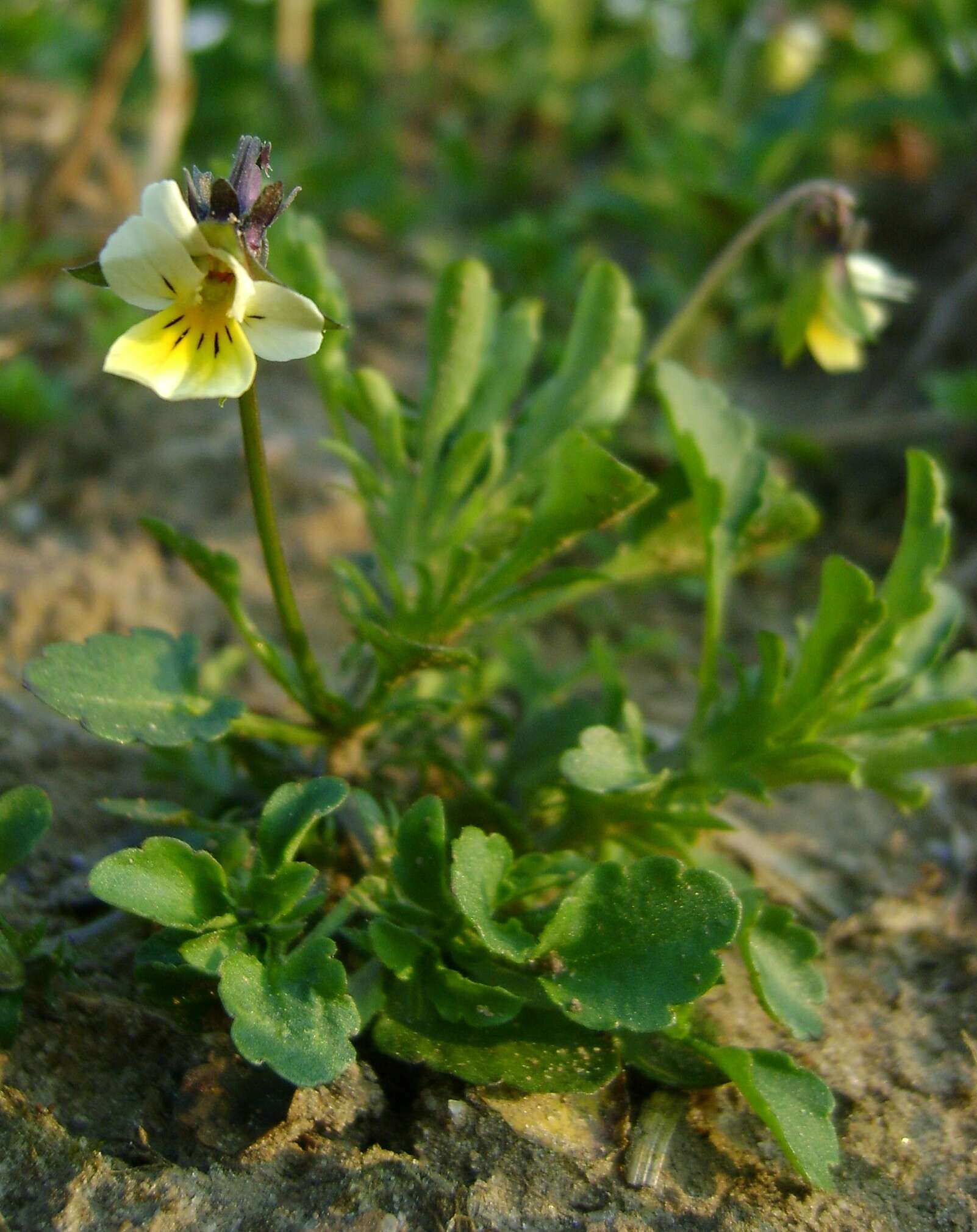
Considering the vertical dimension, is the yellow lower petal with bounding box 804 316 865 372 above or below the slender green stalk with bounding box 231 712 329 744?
above

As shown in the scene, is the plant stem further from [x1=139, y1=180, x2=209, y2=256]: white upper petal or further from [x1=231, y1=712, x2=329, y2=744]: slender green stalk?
[x1=139, y1=180, x2=209, y2=256]: white upper petal

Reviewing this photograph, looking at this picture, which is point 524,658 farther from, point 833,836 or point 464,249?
point 464,249

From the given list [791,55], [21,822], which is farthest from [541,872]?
[791,55]

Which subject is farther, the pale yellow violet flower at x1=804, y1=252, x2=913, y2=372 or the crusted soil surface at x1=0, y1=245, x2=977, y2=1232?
the pale yellow violet flower at x1=804, y1=252, x2=913, y2=372

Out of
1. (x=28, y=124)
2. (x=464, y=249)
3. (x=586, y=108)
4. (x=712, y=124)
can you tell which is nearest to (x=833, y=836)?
(x=464, y=249)

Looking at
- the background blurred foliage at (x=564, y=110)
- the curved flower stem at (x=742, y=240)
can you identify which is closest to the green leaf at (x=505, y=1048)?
the curved flower stem at (x=742, y=240)

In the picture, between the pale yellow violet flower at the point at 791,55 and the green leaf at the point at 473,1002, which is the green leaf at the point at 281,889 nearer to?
the green leaf at the point at 473,1002

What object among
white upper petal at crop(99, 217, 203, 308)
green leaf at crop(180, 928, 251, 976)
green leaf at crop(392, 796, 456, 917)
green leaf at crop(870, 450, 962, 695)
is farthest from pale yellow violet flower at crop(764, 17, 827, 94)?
green leaf at crop(180, 928, 251, 976)
